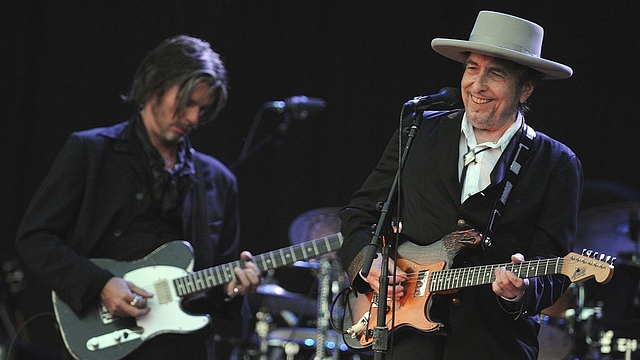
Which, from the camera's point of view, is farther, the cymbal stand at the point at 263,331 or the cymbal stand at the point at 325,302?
the cymbal stand at the point at 263,331

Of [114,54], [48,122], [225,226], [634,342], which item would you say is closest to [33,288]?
[48,122]

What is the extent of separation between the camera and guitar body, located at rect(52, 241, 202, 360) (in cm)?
448

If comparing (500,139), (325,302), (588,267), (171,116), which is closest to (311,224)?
(325,302)

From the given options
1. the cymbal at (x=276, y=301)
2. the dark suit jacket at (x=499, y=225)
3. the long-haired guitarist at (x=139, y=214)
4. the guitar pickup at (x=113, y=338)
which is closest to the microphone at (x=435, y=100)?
the dark suit jacket at (x=499, y=225)

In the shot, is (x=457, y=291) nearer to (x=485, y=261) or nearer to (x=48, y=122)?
(x=485, y=261)

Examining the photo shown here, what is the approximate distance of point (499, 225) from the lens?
11.3 ft

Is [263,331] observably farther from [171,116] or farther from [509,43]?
[509,43]

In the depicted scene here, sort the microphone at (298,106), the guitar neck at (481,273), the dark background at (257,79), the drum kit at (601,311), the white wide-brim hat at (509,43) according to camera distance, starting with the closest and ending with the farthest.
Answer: the guitar neck at (481,273)
the white wide-brim hat at (509,43)
the drum kit at (601,311)
the microphone at (298,106)
the dark background at (257,79)

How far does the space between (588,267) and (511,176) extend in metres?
0.46

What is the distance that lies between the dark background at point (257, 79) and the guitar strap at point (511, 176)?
9.49 ft

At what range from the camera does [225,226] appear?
16.4 feet

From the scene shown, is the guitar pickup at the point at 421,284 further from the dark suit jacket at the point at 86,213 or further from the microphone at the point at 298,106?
the microphone at the point at 298,106

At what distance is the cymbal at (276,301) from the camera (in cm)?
607

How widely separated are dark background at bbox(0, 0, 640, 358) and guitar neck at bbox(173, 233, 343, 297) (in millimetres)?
2128
